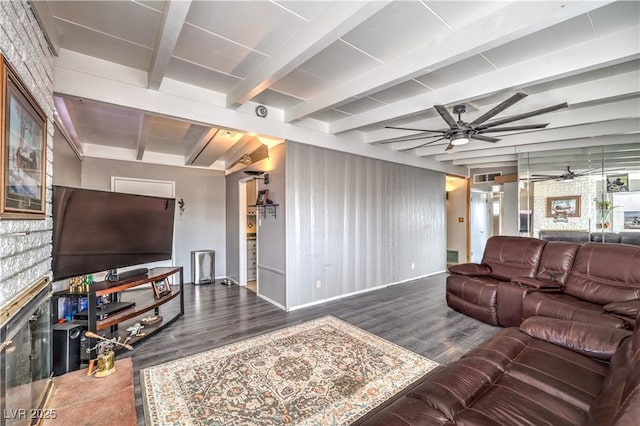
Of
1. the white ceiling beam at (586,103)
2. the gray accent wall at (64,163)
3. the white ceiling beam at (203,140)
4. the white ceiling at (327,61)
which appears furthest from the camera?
the white ceiling beam at (203,140)

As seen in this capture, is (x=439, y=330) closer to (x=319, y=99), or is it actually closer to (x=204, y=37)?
(x=319, y=99)

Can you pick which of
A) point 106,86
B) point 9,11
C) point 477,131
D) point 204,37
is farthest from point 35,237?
point 477,131

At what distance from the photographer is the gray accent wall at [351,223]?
4.21 m

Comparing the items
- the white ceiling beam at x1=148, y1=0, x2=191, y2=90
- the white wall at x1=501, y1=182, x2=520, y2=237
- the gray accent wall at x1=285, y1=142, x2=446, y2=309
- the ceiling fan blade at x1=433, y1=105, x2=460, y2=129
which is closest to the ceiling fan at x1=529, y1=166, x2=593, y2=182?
the white wall at x1=501, y1=182, x2=520, y2=237

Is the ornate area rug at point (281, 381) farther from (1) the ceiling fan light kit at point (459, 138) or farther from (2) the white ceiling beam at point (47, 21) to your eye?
(2) the white ceiling beam at point (47, 21)

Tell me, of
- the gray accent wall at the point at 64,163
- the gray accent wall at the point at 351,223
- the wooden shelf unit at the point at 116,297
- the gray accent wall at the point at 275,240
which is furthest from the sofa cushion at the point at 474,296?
the gray accent wall at the point at 64,163

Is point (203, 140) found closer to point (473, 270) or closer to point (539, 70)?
point (539, 70)

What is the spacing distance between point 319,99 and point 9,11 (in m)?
2.61

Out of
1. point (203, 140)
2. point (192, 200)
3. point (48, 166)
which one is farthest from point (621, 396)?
point (192, 200)

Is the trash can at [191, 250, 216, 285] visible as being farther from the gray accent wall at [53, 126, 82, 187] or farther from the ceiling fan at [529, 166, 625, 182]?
the ceiling fan at [529, 166, 625, 182]

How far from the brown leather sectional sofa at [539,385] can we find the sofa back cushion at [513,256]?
6.38 feet

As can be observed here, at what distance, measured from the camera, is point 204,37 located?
239 cm

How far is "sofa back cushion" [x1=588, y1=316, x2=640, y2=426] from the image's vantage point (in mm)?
818

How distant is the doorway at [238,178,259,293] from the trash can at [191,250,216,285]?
75 centimetres
